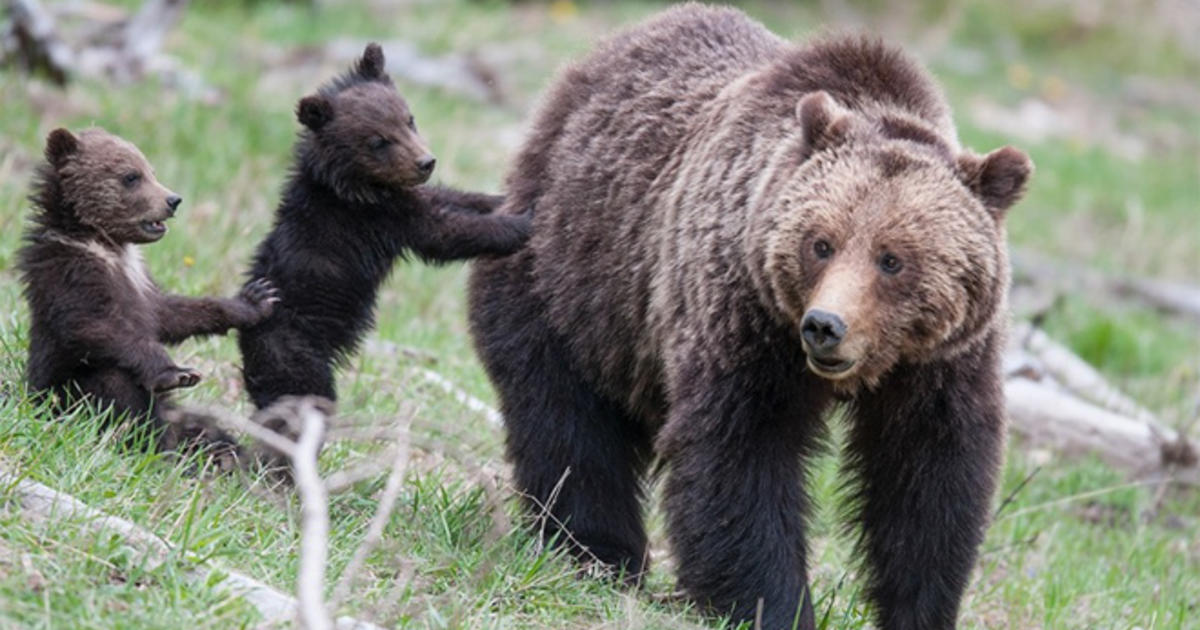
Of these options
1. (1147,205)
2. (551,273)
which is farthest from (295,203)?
(1147,205)

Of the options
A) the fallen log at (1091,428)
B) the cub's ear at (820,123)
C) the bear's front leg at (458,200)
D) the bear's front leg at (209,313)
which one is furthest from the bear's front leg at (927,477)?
the fallen log at (1091,428)

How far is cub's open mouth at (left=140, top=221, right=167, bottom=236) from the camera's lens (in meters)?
5.27

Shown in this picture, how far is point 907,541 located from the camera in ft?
17.8

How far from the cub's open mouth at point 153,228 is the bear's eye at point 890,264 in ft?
7.57

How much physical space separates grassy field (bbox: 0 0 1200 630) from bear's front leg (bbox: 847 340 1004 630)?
1.13 feet

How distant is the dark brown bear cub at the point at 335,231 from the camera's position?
556 centimetres

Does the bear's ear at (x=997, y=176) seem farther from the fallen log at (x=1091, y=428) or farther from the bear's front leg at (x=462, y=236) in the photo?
the fallen log at (x=1091, y=428)

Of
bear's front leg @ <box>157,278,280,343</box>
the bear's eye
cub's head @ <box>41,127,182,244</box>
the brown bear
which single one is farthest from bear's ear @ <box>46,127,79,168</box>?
the bear's eye

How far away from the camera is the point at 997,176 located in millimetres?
5074

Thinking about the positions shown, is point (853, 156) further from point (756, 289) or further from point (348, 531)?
point (348, 531)

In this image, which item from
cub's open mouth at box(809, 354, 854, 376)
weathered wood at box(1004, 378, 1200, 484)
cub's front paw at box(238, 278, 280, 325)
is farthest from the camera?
weathered wood at box(1004, 378, 1200, 484)

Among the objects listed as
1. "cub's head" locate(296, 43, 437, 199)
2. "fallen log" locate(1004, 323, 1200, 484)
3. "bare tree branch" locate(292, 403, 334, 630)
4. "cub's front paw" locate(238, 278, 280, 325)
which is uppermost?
"cub's head" locate(296, 43, 437, 199)

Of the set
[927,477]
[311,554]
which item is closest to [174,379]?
[311,554]

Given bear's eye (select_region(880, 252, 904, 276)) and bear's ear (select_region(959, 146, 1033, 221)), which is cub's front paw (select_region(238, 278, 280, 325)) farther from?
bear's ear (select_region(959, 146, 1033, 221))
